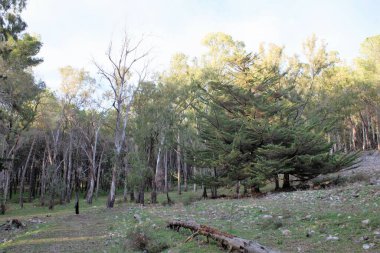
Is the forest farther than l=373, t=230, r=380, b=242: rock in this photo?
Yes

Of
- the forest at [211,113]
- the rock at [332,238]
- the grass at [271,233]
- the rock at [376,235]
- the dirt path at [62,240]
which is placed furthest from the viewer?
the forest at [211,113]

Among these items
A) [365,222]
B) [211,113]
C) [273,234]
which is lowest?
[273,234]

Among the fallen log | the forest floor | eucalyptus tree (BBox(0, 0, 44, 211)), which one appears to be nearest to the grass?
the forest floor

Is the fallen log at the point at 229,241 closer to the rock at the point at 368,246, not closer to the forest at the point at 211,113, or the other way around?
the rock at the point at 368,246

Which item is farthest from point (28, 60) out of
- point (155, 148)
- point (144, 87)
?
point (155, 148)

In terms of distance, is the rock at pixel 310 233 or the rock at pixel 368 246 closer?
the rock at pixel 368 246

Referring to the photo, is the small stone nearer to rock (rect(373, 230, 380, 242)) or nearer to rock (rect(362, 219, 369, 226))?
rock (rect(373, 230, 380, 242))

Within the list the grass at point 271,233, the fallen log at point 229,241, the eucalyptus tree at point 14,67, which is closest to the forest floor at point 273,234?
the grass at point 271,233

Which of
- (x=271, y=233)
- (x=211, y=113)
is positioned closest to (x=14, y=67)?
(x=211, y=113)

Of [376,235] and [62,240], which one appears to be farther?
[62,240]

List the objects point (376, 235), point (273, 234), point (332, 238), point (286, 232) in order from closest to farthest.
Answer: point (376, 235) → point (332, 238) → point (286, 232) → point (273, 234)

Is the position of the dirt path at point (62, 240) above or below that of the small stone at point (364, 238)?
below

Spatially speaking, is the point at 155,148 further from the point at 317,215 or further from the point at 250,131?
the point at 317,215

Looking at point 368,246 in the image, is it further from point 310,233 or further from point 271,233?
point 271,233
